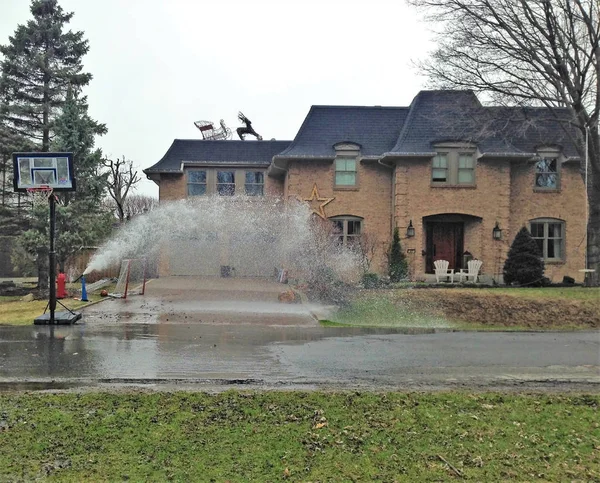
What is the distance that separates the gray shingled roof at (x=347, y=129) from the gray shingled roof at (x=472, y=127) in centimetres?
102

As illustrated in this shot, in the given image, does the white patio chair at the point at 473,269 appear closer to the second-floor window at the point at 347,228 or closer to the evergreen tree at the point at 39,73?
the second-floor window at the point at 347,228

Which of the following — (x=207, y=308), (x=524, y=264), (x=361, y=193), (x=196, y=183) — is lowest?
(x=207, y=308)

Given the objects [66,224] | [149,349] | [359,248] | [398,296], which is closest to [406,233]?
[359,248]

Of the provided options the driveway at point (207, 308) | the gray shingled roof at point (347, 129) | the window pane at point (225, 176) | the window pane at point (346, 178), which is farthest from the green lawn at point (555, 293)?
the window pane at point (225, 176)

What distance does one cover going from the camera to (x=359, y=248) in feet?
Answer: 77.2

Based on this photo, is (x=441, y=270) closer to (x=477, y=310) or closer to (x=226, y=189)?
(x=477, y=310)

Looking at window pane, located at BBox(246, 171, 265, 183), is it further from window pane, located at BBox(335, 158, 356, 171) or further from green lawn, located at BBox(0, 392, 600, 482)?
green lawn, located at BBox(0, 392, 600, 482)

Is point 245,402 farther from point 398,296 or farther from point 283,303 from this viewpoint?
point 398,296

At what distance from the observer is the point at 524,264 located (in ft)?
68.2

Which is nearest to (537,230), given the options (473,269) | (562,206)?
(562,206)

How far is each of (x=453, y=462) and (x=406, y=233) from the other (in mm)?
20402

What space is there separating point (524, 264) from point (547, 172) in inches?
301

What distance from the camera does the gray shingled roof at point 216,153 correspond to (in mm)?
28750

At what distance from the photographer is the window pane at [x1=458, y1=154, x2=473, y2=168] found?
25.0 meters
